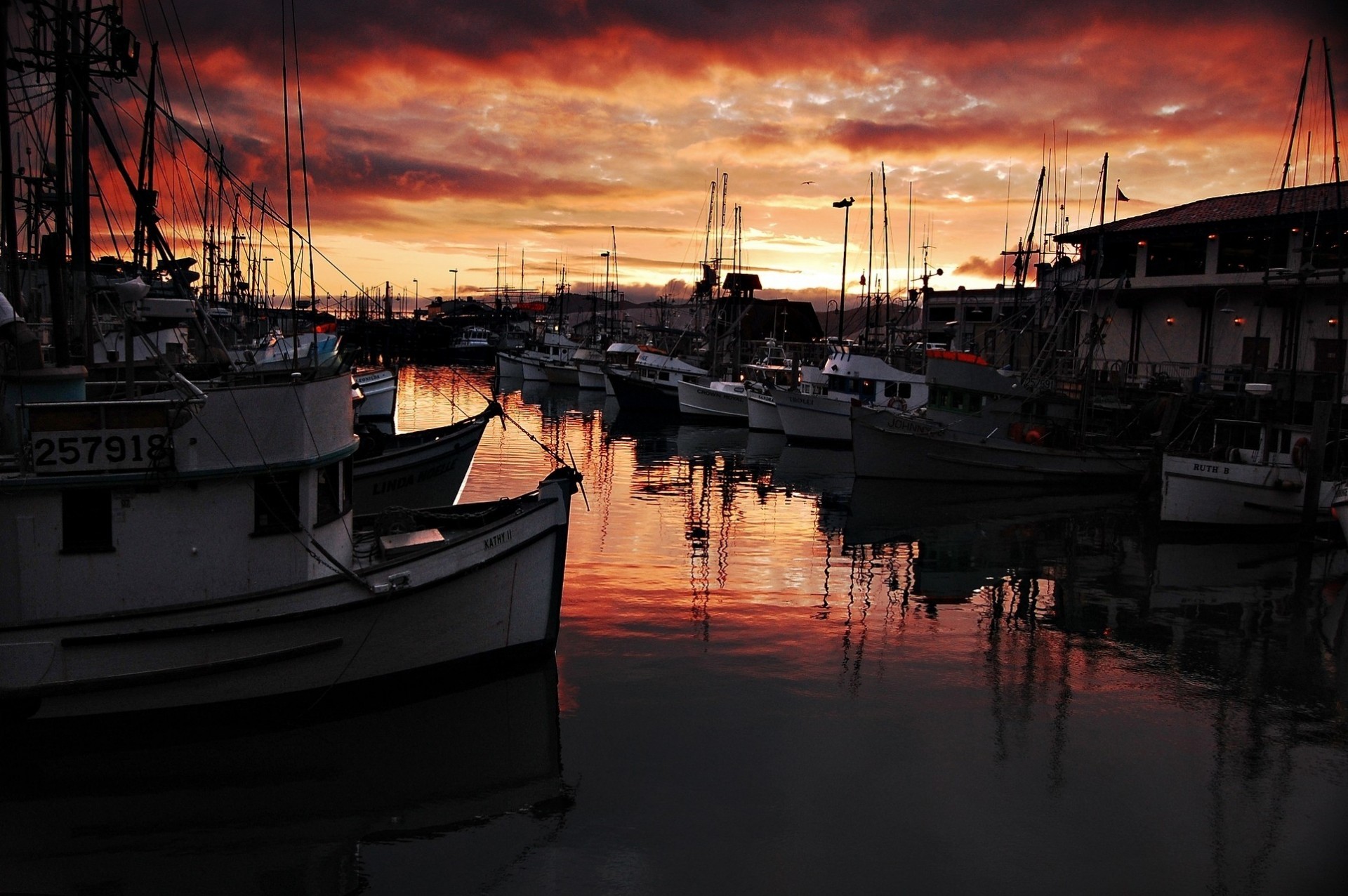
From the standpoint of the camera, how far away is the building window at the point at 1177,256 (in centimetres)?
4388

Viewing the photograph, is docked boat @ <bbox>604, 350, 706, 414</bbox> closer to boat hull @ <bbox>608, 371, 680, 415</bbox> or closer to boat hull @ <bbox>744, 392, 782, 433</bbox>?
boat hull @ <bbox>608, 371, 680, 415</bbox>

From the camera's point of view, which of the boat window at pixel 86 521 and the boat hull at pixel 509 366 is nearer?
the boat window at pixel 86 521

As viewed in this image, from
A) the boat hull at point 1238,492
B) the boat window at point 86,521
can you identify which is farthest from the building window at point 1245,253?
the boat window at point 86,521

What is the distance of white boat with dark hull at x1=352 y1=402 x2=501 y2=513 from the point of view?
2208 centimetres

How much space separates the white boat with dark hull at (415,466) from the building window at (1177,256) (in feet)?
110

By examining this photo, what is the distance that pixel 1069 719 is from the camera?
13.4 m

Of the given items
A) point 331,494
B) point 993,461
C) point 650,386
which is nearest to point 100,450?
point 331,494

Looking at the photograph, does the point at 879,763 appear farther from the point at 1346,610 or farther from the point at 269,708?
the point at 1346,610

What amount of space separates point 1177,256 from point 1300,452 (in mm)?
19979

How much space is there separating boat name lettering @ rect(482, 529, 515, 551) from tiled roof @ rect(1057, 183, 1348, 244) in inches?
1371

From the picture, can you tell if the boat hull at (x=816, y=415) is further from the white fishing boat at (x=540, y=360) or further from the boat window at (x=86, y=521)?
the white fishing boat at (x=540, y=360)

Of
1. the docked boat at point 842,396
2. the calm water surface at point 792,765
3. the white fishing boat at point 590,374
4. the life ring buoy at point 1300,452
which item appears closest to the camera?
the calm water surface at point 792,765

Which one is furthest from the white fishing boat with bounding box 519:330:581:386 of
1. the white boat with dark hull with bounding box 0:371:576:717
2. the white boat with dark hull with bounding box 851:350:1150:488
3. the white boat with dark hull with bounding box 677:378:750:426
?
the white boat with dark hull with bounding box 0:371:576:717

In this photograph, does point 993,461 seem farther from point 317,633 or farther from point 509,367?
point 509,367
